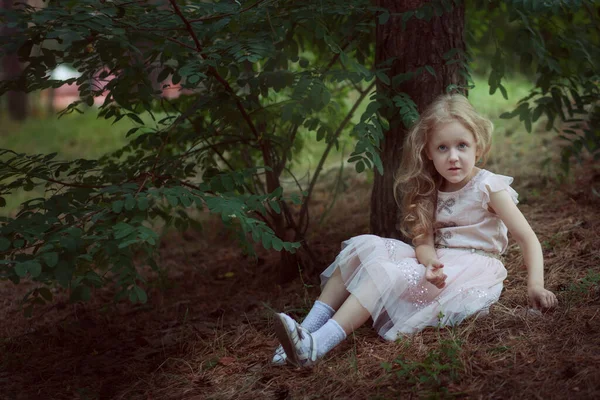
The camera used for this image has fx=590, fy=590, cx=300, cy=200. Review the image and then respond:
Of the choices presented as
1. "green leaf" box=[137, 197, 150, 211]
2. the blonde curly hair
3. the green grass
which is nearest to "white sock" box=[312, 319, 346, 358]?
the blonde curly hair

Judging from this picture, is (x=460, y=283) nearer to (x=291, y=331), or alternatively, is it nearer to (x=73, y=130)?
(x=291, y=331)

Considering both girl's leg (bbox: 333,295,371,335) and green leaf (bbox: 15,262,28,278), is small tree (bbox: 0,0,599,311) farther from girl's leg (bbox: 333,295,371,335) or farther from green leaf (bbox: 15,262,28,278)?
girl's leg (bbox: 333,295,371,335)

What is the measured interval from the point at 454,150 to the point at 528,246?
580 mm

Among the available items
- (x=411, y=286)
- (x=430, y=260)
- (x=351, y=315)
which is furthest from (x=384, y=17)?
(x=351, y=315)

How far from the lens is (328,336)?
2746mm

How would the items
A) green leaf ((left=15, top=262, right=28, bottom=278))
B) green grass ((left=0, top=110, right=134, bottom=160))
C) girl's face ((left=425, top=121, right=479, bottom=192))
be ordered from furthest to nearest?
green grass ((left=0, top=110, right=134, bottom=160)) < girl's face ((left=425, top=121, right=479, bottom=192)) < green leaf ((left=15, top=262, right=28, bottom=278))

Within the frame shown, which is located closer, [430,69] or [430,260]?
A: [430,260]

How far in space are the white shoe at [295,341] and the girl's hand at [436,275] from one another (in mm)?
627

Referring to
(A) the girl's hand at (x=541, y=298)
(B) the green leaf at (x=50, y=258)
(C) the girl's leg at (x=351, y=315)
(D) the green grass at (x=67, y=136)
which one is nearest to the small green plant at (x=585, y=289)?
(A) the girl's hand at (x=541, y=298)

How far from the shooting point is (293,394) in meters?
2.53

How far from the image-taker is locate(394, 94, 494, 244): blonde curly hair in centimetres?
297

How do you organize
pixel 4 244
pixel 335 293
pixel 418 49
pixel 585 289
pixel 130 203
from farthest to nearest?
pixel 418 49 < pixel 335 293 < pixel 585 289 < pixel 130 203 < pixel 4 244

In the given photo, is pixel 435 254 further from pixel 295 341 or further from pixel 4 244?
pixel 4 244

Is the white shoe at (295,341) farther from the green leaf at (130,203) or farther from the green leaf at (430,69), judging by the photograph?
the green leaf at (430,69)
